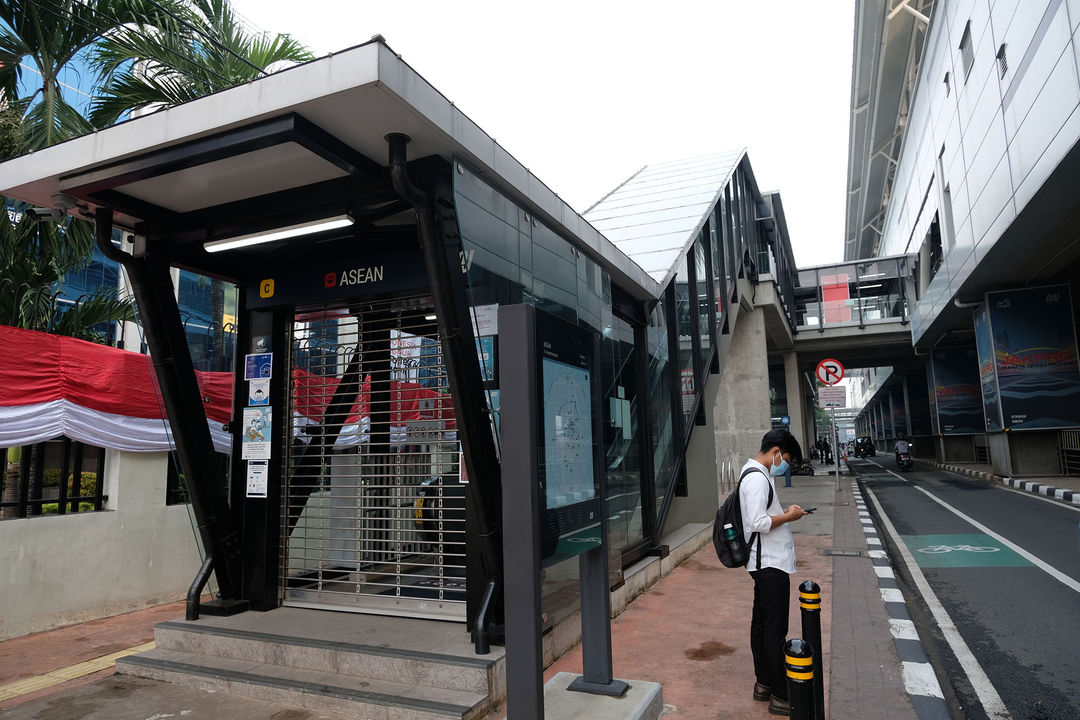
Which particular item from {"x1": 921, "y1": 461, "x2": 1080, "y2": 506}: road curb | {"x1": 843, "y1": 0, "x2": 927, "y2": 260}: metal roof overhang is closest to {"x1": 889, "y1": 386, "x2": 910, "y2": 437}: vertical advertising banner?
{"x1": 843, "y1": 0, "x2": 927, "y2": 260}: metal roof overhang

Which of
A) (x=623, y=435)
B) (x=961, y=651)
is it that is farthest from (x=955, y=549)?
(x=623, y=435)

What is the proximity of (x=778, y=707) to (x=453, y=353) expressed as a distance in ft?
9.57

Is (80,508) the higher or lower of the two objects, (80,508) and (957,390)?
the lower

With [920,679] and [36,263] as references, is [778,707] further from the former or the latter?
[36,263]

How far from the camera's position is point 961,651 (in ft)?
16.8

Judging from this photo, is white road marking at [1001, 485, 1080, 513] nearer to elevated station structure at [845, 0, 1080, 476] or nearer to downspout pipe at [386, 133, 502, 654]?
elevated station structure at [845, 0, 1080, 476]

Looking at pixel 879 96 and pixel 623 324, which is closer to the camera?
pixel 623 324

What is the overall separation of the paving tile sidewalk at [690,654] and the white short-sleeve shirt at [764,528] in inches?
35.5

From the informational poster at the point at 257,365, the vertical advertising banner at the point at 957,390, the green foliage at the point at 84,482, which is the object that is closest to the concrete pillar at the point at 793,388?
the vertical advertising banner at the point at 957,390

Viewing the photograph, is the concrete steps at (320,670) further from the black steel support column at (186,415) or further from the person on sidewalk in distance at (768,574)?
the person on sidewalk in distance at (768,574)

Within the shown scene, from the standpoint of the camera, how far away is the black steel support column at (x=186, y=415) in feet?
17.7

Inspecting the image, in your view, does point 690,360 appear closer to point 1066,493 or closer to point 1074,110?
point 1074,110

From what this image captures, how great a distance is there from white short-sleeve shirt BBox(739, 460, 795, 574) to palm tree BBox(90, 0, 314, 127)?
24.3ft

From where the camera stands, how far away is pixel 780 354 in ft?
112
